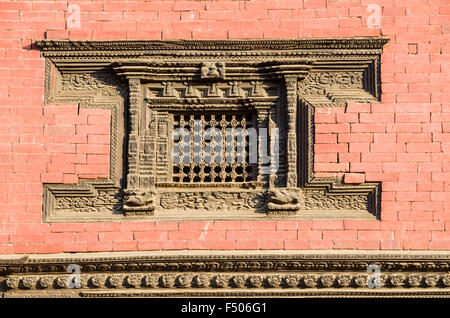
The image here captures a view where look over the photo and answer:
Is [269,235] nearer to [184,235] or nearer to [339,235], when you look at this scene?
[339,235]

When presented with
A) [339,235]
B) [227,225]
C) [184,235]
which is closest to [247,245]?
[227,225]

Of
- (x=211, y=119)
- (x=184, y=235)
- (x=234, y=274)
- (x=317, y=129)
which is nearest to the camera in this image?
(x=234, y=274)

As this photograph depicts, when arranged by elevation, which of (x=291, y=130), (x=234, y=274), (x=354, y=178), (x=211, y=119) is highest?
(x=211, y=119)

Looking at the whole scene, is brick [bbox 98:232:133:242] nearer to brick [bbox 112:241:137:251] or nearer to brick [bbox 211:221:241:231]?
brick [bbox 112:241:137:251]

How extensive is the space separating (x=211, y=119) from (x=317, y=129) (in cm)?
103

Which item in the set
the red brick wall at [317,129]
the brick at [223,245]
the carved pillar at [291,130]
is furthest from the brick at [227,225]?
the carved pillar at [291,130]

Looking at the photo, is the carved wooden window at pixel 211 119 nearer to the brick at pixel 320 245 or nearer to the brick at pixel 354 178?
the brick at pixel 354 178

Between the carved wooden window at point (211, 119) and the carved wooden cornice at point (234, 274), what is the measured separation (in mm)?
420

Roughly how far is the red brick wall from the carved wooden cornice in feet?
0.47

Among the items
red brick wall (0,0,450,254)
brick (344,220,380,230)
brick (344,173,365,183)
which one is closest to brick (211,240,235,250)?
red brick wall (0,0,450,254)

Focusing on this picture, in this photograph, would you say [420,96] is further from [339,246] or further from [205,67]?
[205,67]

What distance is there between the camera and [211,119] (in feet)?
21.5

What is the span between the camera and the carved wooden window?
630 centimetres
